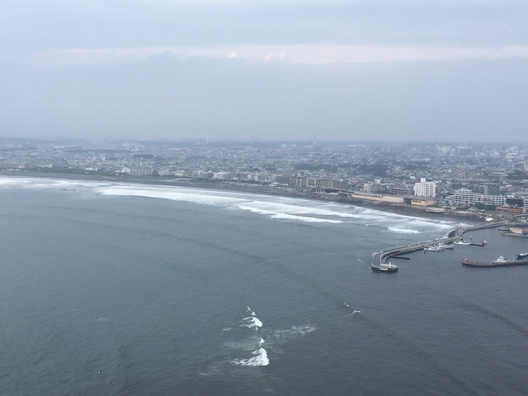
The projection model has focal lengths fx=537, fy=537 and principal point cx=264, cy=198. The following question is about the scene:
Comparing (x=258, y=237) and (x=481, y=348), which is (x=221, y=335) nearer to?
(x=481, y=348)

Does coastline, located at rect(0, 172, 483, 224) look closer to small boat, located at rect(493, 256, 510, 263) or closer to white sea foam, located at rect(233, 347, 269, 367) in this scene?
small boat, located at rect(493, 256, 510, 263)

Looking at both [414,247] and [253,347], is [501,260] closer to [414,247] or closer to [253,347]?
[414,247]

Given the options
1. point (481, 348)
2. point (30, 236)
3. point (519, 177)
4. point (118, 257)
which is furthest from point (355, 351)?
point (519, 177)

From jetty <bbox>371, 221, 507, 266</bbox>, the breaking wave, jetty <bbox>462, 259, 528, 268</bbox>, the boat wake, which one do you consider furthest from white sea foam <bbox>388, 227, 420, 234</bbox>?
the boat wake

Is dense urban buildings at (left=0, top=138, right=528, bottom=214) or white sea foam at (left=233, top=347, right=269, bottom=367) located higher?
dense urban buildings at (left=0, top=138, right=528, bottom=214)

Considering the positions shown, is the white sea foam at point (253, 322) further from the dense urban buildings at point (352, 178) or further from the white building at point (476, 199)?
the white building at point (476, 199)

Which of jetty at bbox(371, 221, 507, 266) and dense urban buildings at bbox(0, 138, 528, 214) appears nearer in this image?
jetty at bbox(371, 221, 507, 266)

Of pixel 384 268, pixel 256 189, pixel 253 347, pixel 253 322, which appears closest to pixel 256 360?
pixel 253 347
